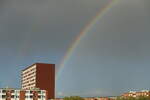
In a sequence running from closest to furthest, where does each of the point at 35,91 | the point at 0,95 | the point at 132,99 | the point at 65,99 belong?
the point at 132,99 → the point at 65,99 → the point at 0,95 → the point at 35,91

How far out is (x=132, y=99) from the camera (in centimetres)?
11869

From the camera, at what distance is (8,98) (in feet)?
538

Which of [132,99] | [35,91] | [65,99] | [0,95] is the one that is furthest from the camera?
[35,91]

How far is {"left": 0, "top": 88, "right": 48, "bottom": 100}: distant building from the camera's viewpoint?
163000 mm

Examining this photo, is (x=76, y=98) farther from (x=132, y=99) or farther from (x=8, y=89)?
(x=8, y=89)

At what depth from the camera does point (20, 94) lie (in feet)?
545

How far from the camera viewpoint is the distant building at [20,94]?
535 feet

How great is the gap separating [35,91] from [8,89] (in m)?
13.6

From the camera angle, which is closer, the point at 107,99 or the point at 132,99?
the point at 132,99

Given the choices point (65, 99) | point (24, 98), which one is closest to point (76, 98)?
point (65, 99)

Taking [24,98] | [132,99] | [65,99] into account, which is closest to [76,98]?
[65,99]

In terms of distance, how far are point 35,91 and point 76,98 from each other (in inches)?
1592

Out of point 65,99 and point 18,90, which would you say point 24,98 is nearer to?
point 18,90

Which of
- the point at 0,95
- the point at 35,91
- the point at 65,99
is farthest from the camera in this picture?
the point at 35,91
